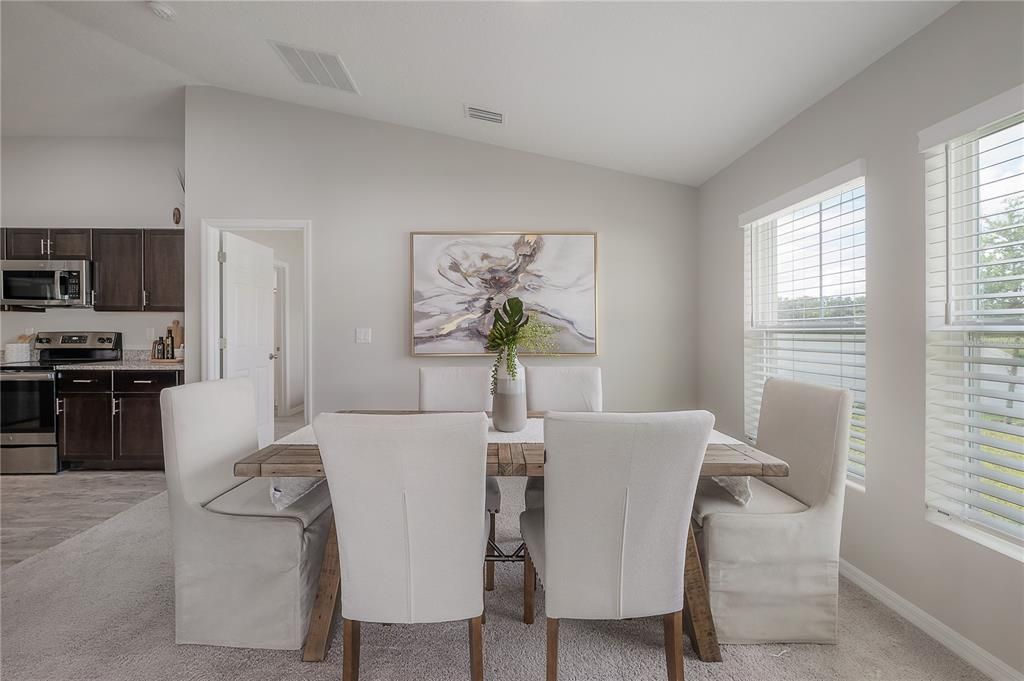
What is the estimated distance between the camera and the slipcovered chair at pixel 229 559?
5.75ft

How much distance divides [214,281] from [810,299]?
4.04 metres

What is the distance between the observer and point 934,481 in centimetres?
190

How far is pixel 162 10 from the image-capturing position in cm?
272

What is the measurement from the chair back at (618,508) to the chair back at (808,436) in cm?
68

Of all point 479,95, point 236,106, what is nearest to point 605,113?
point 479,95

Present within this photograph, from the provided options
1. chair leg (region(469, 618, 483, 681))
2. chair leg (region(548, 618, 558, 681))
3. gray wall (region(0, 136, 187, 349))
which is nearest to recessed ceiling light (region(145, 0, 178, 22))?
gray wall (region(0, 136, 187, 349))

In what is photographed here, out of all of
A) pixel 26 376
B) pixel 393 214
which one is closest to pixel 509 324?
pixel 393 214

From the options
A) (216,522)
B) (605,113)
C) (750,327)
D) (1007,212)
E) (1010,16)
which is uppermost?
(605,113)

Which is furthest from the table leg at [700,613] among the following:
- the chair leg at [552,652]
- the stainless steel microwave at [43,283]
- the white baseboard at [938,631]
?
the stainless steel microwave at [43,283]

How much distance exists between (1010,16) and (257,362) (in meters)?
4.87

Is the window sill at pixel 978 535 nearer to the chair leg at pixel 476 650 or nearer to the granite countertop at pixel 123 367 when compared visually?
the chair leg at pixel 476 650

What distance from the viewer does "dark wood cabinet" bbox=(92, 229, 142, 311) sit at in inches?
169

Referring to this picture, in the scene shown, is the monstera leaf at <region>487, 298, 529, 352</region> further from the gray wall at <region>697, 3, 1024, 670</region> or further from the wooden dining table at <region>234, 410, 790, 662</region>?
the gray wall at <region>697, 3, 1024, 670</region>

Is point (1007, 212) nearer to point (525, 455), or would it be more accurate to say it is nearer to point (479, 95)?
point (525, 455)
